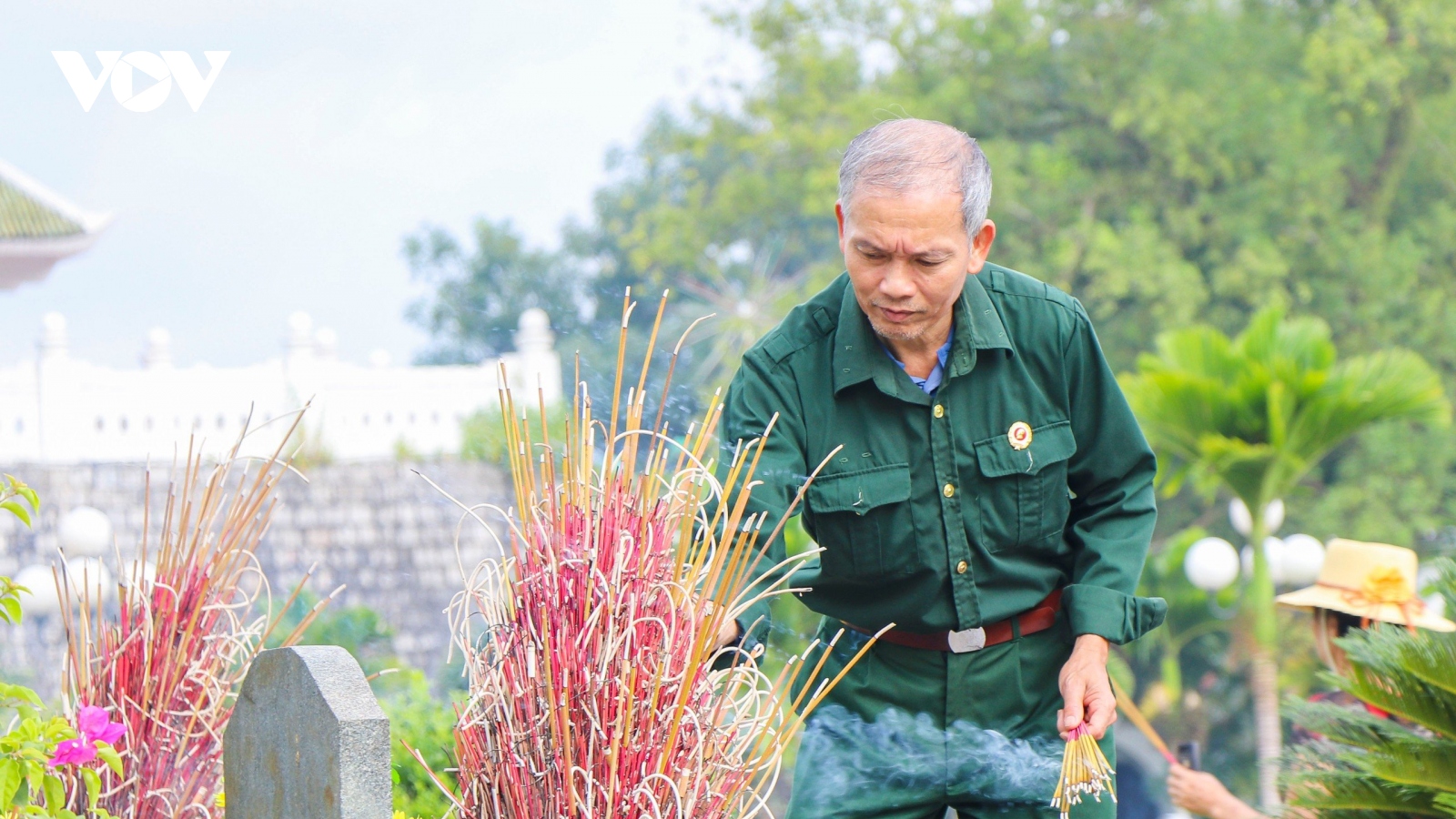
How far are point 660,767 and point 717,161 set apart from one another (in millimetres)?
33872

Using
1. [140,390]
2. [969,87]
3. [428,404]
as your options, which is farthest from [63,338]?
[969,87]

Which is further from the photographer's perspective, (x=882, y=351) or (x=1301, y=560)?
(x=1301, y=560)

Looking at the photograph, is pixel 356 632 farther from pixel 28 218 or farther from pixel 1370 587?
pixel 28 218

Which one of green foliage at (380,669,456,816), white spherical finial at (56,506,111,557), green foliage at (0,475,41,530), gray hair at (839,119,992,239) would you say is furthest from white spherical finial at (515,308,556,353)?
gray hair at (839,119,992,239)

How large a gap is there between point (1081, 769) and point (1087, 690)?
12 cm

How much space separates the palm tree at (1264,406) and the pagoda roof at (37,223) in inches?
653

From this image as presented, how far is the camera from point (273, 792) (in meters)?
2.13

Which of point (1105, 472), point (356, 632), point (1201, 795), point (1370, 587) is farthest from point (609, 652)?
point (356, 632)

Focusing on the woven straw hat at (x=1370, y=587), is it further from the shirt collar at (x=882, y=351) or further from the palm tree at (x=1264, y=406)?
the palm tree at (x=1264, y=406)

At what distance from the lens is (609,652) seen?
185 centimetres

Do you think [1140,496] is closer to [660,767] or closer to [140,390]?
[660,767]

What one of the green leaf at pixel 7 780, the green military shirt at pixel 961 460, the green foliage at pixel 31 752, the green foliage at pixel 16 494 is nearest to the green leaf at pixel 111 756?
the green foliage at pixel 31 752

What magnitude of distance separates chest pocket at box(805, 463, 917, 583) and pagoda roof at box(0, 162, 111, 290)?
21.6 meters

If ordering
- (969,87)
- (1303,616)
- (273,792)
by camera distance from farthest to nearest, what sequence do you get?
(969,87) < (1303,616) < (273,792)
